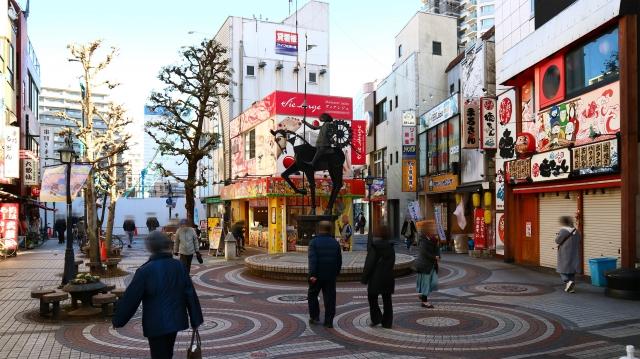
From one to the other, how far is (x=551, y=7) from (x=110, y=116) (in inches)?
715

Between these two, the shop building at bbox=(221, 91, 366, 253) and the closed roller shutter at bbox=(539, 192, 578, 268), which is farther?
the shop building at bbox=(221, 91, 366, 253)

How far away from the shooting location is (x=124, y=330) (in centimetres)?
857

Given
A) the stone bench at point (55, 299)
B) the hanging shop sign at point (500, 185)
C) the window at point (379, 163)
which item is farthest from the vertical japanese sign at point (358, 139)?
the stone bench at point (55, 299)

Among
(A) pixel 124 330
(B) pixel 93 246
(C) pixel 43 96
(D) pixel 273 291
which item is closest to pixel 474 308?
(D) pixel 273 291

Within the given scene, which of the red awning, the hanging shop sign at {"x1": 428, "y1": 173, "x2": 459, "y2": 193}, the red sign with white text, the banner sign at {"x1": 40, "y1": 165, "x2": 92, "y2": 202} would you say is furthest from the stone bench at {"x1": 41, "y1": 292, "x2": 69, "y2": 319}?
the hanging shop sign at {"x1": 428, "y1": 173, "x2": 459, "y2": 193}

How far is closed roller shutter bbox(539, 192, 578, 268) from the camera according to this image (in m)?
15.1

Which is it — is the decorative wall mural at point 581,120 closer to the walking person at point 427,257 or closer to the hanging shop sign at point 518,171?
the hanging shop sign at point 518,171

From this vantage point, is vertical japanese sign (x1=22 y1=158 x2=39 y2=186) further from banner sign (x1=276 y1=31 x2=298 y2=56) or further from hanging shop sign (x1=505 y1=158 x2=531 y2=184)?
hanging shop sign (x1=505 y1=158 x2=531 y2=184)

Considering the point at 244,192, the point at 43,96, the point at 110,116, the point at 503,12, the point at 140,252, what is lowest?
the point at 140,252

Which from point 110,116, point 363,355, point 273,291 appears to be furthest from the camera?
point 110,116

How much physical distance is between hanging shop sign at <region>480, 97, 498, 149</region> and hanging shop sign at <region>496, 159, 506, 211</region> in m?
0.73

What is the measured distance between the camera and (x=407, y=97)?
3078 cm

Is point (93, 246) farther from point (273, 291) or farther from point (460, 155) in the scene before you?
point (460, 155)

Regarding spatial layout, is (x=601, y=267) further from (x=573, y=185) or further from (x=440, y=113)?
(x=440, y=113)
